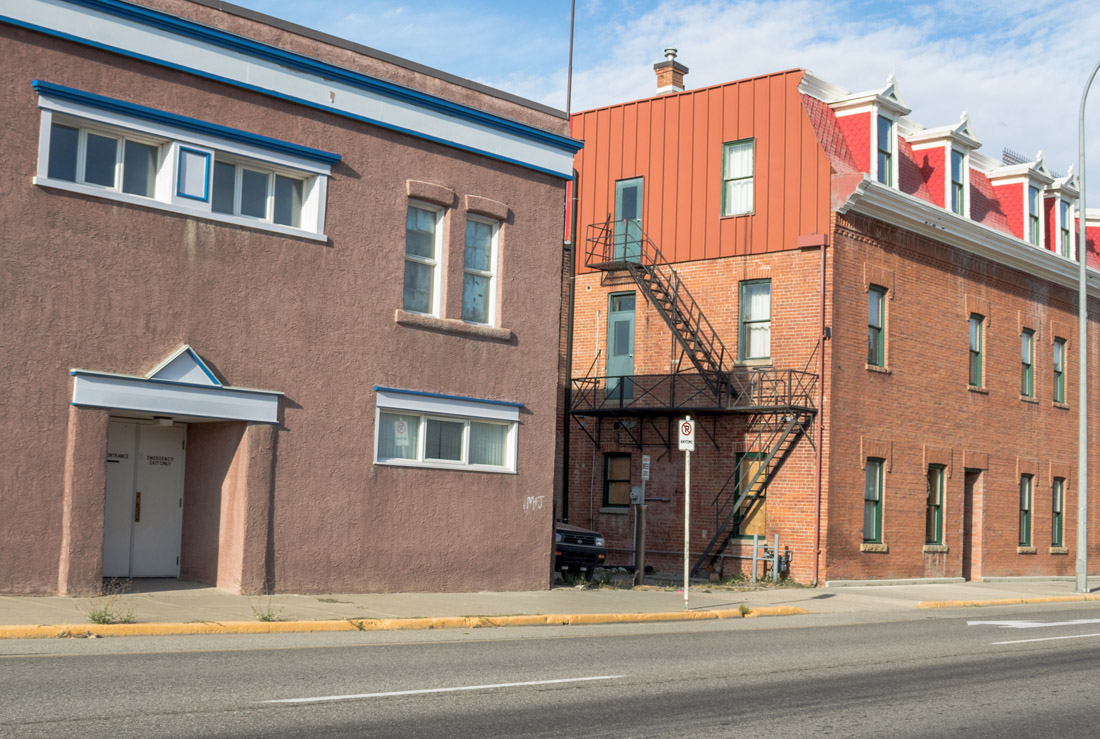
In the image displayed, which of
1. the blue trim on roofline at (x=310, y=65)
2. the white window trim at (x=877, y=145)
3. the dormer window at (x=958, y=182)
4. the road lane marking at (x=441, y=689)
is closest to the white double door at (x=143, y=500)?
the blue trim on roofline at (x=310, y=65)

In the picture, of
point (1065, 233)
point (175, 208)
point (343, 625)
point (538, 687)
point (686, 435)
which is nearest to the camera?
point (538, 687)

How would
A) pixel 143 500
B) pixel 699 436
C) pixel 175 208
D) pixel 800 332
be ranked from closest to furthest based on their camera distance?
pixel 175 208
pixel 143 500
pixel 800 332
pixel 699 436

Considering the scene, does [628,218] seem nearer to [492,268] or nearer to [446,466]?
[492,268]

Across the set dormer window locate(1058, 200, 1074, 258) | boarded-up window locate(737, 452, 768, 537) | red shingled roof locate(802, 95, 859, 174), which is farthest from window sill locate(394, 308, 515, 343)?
dormer window locate(1058, 200, 1074, 258)

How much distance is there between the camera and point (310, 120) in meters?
16.8

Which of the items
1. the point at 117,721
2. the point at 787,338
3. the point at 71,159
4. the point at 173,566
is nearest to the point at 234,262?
the point at 71,159

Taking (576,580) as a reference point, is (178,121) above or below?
above

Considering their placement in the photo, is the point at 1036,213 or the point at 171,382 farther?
the point at 1036,213

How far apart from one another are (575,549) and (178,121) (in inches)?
421

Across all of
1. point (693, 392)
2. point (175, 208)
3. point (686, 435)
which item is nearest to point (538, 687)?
point (686, 435)

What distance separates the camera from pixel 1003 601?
2364cm

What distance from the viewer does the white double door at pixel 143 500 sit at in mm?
15938

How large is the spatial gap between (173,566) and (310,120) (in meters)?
6.49

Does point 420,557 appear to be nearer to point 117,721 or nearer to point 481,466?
point 481,466
